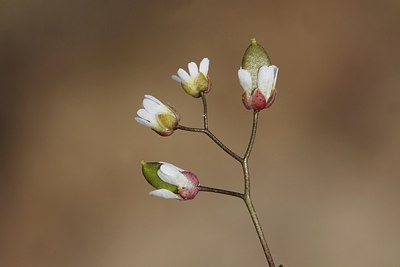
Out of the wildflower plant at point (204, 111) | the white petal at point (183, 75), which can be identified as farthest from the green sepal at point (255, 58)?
the white petal at point (183, 75)

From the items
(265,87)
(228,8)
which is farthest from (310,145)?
(265,87)

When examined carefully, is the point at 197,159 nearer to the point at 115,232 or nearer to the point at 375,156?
the point at 115,232

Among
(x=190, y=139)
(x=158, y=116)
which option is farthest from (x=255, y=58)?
(x=190, y=139)

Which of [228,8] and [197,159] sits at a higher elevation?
[228,8]

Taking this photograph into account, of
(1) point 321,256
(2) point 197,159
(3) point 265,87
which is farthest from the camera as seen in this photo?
(2) point 197,159

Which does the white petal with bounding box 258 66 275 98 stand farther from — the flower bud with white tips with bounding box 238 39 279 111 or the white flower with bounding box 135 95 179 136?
the white flower with bounding box 135 95 179 136

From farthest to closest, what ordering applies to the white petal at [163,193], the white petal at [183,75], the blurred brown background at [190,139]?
the blurred brown background at [190,139], the white petal at [183,75], the white petal at [163,193]

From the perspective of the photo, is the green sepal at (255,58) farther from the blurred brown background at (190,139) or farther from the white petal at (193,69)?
the blurred brown background at (190,139)

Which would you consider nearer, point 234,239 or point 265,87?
point 265,87
